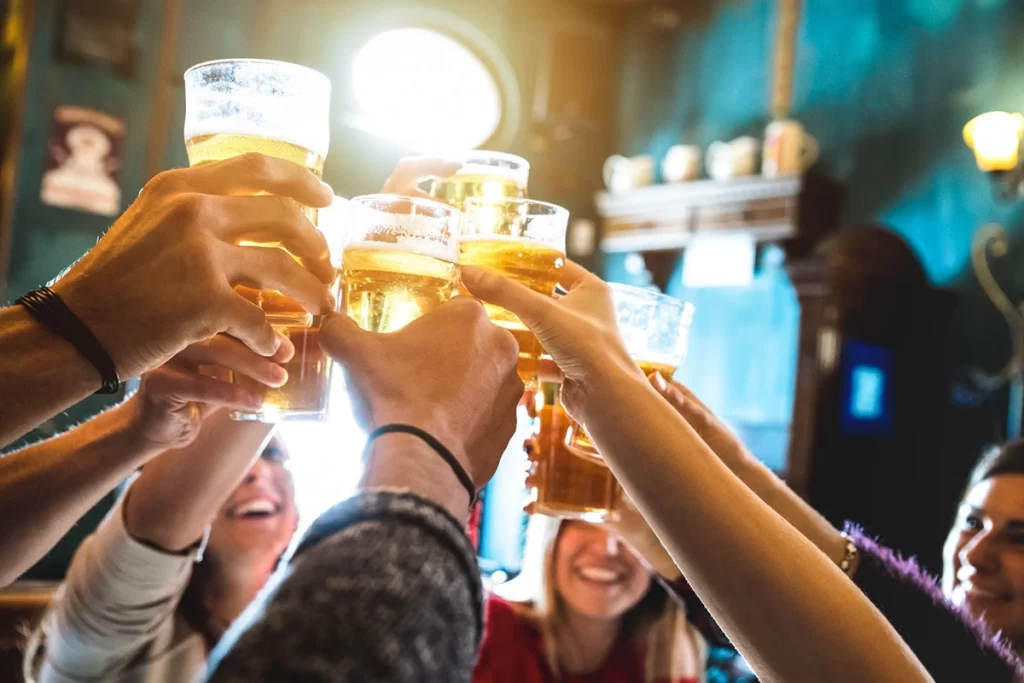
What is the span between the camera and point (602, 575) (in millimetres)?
2547

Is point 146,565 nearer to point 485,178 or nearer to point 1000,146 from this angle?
point 485,178

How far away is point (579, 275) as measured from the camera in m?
1.11

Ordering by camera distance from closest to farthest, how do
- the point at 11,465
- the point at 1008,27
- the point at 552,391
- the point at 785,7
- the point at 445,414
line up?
the point at 445,414 < the point at 11,465 < the point at 552,391 < the point at 1008,27 < the point at 785,7

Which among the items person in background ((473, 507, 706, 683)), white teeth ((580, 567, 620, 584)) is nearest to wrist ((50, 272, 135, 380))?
person in background ((473, 507, 706, 683))

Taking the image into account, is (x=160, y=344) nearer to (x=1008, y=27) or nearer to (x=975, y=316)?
(x=975, y=316)

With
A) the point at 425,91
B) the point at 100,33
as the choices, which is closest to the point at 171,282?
the point at 100,33

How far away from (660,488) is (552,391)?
46 centimetres

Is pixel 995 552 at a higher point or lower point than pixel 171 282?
lower

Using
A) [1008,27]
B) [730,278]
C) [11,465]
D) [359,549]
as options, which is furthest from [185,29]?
[359,549]

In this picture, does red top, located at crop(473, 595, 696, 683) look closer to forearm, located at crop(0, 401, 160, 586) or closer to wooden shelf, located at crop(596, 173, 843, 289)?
forearm, located at crop(0, 401, 160, 586)

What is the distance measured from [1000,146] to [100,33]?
4903mm

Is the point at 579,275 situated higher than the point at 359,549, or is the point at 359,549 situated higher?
the point at 579,275

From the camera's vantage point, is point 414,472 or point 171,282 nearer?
point 414,472

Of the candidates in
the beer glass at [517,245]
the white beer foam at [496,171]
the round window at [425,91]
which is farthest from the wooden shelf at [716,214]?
the beer glass at [517,245]
